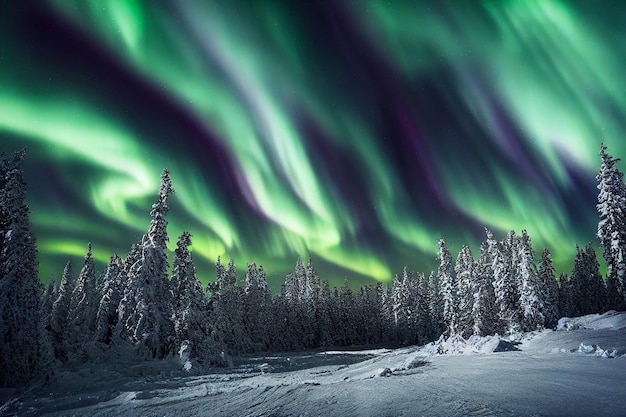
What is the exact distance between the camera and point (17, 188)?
20344mm

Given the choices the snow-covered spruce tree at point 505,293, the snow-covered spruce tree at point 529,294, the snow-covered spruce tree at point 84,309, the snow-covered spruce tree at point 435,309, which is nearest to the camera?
the snow-covered spruce tree at point 84,309

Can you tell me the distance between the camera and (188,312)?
A: 111ft

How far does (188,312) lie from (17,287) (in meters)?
16.9

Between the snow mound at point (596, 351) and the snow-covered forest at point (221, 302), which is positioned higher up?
the snow-covered forest at point (221, 302)

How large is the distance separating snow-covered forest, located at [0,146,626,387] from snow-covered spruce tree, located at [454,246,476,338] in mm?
→ 155

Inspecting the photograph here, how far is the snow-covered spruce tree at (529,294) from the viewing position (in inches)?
1649

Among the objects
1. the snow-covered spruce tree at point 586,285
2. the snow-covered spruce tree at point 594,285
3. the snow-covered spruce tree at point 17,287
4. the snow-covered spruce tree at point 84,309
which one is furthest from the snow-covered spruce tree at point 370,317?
the snow-covered spruce tree at point 17,287

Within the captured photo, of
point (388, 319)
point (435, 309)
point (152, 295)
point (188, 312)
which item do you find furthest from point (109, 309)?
point (388, 319)

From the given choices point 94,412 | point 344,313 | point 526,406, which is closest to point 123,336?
point 94,412

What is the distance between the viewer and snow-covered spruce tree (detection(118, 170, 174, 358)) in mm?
29953

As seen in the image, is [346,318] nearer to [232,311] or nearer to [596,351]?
[232,311]

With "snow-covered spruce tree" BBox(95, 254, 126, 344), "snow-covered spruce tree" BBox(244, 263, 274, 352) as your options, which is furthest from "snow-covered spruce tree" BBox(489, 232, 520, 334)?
"snow-covered spruce tree" BBox(95, 254, 126, 344)

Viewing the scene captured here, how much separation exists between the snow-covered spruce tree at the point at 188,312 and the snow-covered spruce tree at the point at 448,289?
109 feet

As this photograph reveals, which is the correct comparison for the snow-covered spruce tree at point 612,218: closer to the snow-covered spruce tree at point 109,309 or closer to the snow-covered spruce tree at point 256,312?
the snow-covered spruce tree at point 109,309
